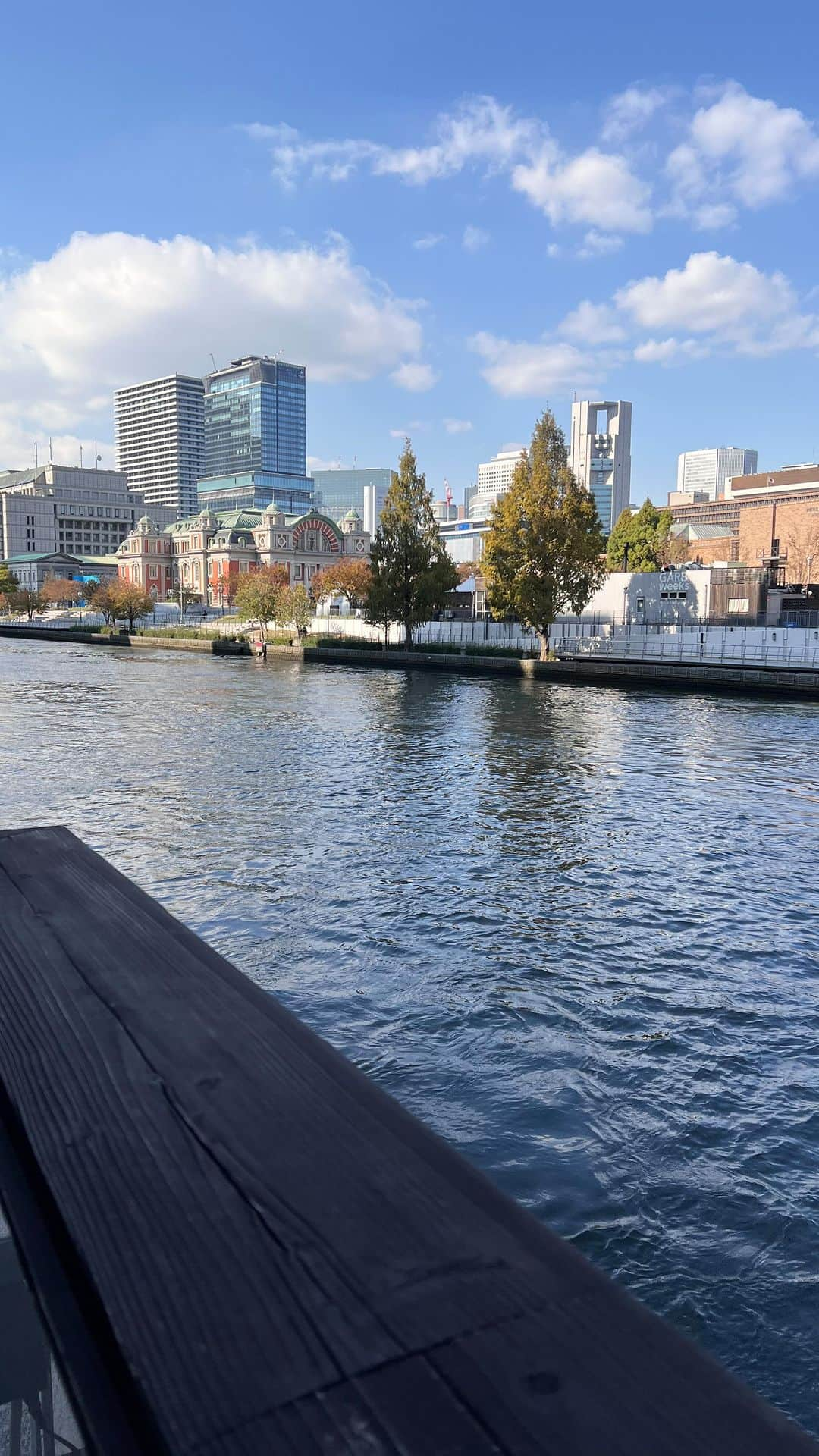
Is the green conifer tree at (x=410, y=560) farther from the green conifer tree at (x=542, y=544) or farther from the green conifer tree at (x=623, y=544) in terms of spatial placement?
the green conifer tree at (x=623, y=544)

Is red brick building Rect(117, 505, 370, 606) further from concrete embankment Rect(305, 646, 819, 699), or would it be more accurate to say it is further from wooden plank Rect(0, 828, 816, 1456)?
wooden plank Rect(0, 828, 816, 1456)

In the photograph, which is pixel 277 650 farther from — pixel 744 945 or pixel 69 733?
pixel 744 945

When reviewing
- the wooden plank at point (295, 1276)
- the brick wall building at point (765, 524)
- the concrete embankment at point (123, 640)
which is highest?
the brick wall building at point (765, 524)

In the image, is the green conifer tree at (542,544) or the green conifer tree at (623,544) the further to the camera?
the green conifer tree at (623,544)

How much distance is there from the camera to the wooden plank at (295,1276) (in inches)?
38.2

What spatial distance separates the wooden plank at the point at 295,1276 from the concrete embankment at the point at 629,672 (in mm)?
33743

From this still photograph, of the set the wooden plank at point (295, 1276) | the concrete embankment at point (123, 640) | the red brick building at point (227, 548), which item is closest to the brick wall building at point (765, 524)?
the concrete embankment at point (123, 640)

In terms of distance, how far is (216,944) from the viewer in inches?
333

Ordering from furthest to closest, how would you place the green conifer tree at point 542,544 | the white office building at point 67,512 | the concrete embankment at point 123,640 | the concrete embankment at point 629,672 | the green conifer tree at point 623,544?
1. the white office building at point 67,512
2. the green conifer tree at point 623,544
3. the concrete embankment at point 123,640
4. the green conifer tree at point 542,544
5. the concrete embankment at point 629,672

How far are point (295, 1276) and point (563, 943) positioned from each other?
8.08 metres

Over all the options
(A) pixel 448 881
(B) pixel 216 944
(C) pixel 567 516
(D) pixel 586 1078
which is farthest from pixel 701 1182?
(C) pixel 567 516

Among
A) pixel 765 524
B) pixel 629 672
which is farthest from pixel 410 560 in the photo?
pixel 765 524

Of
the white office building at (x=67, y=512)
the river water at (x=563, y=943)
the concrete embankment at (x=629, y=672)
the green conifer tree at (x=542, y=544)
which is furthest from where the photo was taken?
the white office building at (x=67, y=512)

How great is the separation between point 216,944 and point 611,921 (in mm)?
3740
